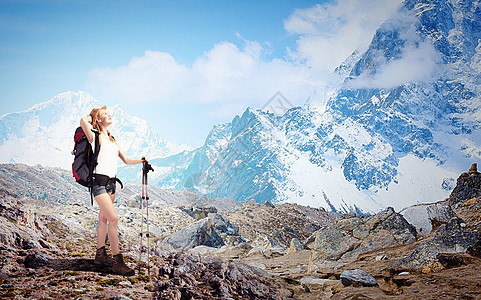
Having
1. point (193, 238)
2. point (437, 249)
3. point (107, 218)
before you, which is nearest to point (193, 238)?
point (193, 238)

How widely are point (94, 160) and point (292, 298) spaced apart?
6.07m

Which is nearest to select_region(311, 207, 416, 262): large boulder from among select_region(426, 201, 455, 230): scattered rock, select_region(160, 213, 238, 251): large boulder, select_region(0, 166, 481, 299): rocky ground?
select_region(0, 166, 481, 299): rocky ground

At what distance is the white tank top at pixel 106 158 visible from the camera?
5.46 m

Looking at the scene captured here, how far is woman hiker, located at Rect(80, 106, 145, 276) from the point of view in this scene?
539 cm

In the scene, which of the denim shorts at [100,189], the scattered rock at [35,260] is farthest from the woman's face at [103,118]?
the scattered rock at [35,260]

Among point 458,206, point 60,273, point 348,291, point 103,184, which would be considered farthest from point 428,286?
point 458,206

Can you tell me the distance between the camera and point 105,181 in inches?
215

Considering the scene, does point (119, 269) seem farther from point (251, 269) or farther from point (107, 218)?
point (251, 269)

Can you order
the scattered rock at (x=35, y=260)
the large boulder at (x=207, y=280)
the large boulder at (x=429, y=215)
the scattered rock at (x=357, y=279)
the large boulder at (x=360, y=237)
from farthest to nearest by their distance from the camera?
the large boulder at (x=429, y=215)
the large boulder at (x=360, y=237)
the scattered rock at (x=357, y=279)
the scattered rock at (x=35, y=260)
the large boulder at (x=207, y=280)

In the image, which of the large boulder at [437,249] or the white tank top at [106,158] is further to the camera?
the large boulder at [437,249]

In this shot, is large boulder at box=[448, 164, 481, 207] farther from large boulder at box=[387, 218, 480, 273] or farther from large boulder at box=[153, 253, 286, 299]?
large boulder at box=[153, 253, 286, 299]

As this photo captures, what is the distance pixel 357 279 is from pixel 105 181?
6.92 metres

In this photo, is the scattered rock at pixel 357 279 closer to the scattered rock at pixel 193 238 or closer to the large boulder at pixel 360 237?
the large boulder at pixel 360 237

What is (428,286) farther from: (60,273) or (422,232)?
(422,232)
